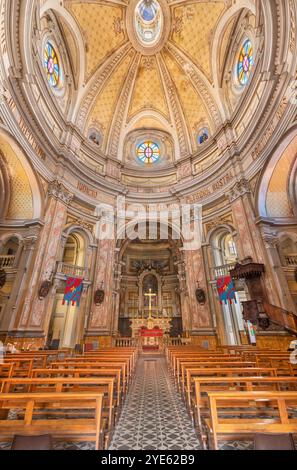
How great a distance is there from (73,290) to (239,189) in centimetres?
1024

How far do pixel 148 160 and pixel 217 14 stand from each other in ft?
32.1

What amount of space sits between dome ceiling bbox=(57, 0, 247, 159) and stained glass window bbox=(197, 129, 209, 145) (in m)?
0.35

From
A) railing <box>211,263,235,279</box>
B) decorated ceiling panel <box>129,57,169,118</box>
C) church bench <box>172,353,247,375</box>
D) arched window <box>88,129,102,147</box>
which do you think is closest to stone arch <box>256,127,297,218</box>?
railing <box>211,263,235,279</box>

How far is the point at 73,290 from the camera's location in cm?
1116

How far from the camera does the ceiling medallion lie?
46.8ft

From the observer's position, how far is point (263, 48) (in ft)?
32.3

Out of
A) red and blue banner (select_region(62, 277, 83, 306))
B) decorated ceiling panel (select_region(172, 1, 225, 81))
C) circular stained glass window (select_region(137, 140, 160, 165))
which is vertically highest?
decorated ceiling panel (select_region(172, 1, 225, 81))

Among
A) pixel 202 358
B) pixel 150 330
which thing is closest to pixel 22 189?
pixel 202 358

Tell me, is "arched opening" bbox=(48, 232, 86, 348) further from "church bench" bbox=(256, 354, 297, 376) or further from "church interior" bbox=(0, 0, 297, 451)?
"church bench" bbox=(256, 354, 297, 376)

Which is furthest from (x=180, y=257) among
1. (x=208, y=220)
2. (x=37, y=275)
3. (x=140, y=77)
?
(x=140, y=77)

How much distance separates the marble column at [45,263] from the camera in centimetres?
853

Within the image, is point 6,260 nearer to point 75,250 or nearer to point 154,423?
point 75,250

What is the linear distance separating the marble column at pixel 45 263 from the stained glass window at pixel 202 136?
10.4 meters

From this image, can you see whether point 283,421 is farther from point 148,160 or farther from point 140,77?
point 140,77
